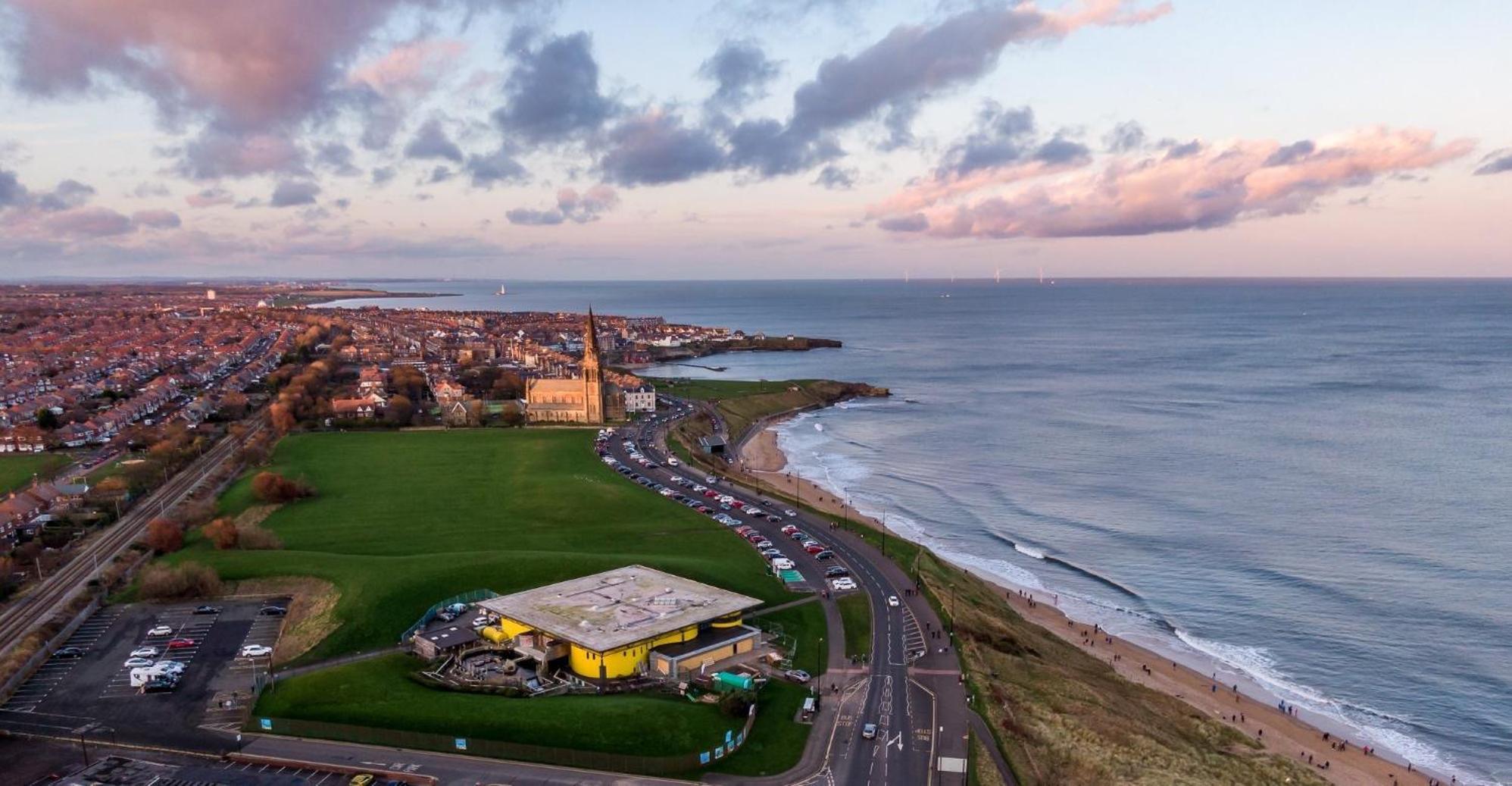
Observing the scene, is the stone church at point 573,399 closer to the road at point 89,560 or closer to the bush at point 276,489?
the road at point 89,560

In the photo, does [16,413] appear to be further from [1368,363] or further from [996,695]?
[1368,363]

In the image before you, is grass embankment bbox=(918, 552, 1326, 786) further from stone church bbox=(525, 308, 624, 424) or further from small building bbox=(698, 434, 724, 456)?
stone church bbox=(525, 308, 624, 424)

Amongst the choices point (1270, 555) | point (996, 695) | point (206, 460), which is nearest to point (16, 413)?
point (206, 460)

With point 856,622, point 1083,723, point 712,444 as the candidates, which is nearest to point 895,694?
point 1083,723

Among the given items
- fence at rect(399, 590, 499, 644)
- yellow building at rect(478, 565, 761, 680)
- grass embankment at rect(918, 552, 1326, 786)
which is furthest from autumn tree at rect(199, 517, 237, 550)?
grass embankment at rect(918, 552, 1326, 786)

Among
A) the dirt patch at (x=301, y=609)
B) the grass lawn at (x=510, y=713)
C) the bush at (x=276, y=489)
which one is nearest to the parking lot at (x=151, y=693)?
the dirt patch at (x=301, y=609)

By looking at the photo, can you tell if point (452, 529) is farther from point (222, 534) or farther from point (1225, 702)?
point (1225, 702)
